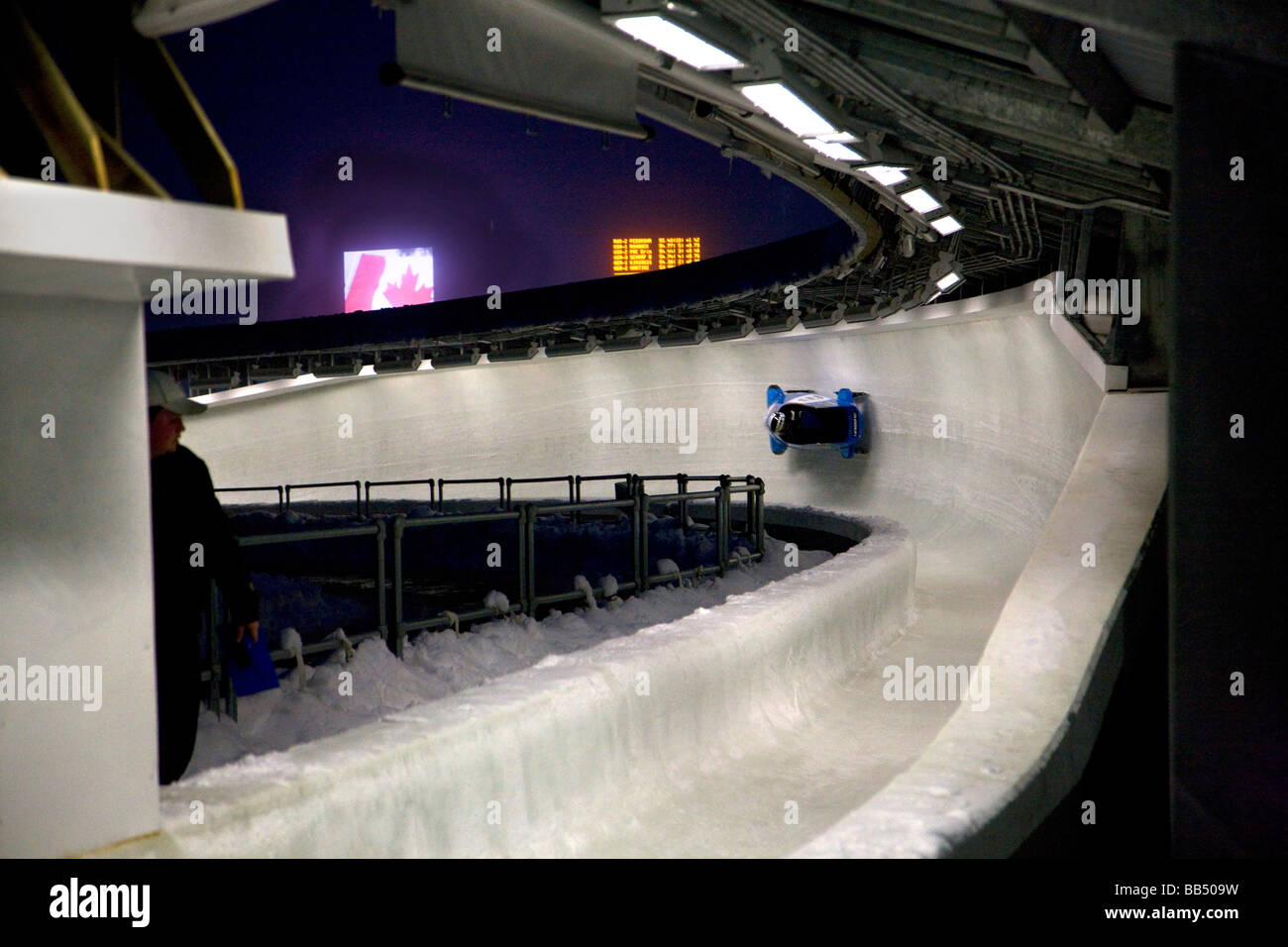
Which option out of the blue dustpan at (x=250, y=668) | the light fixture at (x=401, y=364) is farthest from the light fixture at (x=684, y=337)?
the blue dustpan at (x=250, y=668)

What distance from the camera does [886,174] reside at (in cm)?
736

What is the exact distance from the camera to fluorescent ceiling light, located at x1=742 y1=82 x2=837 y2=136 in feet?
17.1

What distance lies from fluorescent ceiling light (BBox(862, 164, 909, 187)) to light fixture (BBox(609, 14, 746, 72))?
7.92 feet

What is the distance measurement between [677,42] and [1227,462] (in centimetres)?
268

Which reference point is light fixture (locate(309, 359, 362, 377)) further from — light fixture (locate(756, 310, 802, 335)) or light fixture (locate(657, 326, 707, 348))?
light fixture (locate(756, 310, 802, 335))

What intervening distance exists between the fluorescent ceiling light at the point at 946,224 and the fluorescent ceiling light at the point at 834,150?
222 cm

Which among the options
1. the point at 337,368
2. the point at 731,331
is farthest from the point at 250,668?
the point at 337,368

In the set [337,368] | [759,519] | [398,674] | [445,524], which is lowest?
[398,674]

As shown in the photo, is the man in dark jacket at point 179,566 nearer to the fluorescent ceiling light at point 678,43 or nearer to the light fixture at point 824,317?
the fluorescent ceiling light at point 678,43

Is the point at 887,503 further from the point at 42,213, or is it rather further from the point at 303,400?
the point at 303,400

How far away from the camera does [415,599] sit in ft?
28.6

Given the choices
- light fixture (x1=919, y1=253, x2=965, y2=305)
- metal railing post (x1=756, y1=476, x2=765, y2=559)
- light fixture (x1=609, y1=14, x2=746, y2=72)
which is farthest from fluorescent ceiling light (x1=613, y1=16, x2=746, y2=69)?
light fixture (x1=919, y1=253, x2=965, y2=305)

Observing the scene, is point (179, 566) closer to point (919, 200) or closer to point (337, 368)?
point (919, 200)

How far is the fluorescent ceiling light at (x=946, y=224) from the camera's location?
29.5 ft
